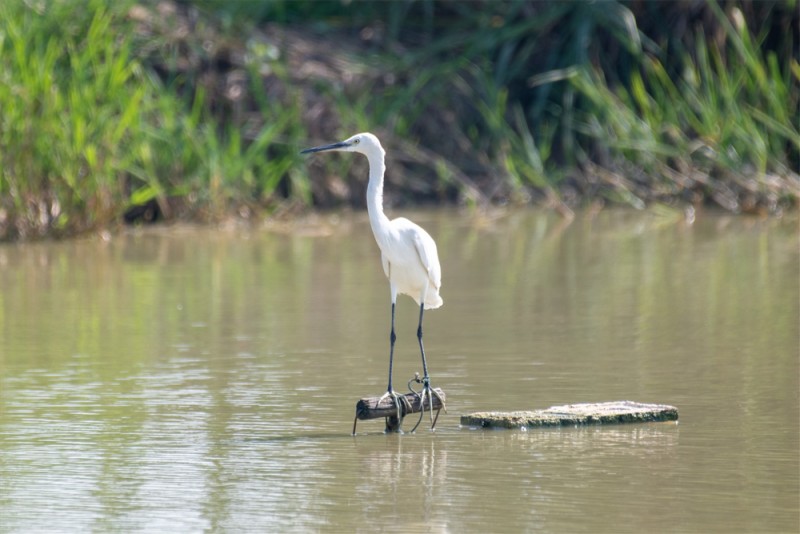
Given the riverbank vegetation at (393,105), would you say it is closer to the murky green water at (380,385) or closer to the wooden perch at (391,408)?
the murky green water at (380,385)

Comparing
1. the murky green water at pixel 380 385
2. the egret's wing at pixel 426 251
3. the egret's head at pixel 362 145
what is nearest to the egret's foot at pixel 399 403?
the murky green water at pixel 380 385

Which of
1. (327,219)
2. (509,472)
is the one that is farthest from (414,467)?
(327,219)

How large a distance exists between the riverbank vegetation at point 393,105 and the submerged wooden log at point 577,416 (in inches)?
259

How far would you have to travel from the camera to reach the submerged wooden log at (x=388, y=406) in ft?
18.0

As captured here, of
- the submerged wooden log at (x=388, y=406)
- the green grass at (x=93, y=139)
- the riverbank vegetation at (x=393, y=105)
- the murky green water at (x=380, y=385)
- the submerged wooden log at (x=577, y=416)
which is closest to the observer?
the murky green water at (x=380, y=385)

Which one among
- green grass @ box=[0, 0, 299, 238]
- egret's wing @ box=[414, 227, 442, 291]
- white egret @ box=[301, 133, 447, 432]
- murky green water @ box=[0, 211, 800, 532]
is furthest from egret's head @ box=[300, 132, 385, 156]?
green grass @ box=[0, 0, 299, 238]

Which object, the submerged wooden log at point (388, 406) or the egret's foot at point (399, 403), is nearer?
the submerged wooden log at point (388, 406)

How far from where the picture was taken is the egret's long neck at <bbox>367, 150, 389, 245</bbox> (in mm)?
6133

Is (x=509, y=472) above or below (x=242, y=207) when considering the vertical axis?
below

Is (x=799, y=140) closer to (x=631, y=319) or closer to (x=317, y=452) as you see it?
(x=631, y=319)

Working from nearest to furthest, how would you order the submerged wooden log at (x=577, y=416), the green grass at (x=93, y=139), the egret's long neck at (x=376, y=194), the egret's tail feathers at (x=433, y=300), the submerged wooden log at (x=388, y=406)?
the submerged wooden log at (x=388, y=406) < the submerged wooden log at (x=577, y=416) < the egret's long neck at (x=376, y=194) < the egret's tail feathers at (x=433, y=300) < the green grass at (x=93, y=139)

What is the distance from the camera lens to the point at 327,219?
47.6 feet

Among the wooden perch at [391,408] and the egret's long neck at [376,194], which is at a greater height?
the egret's long neck at [376,194]

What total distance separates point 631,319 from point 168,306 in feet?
9.35
